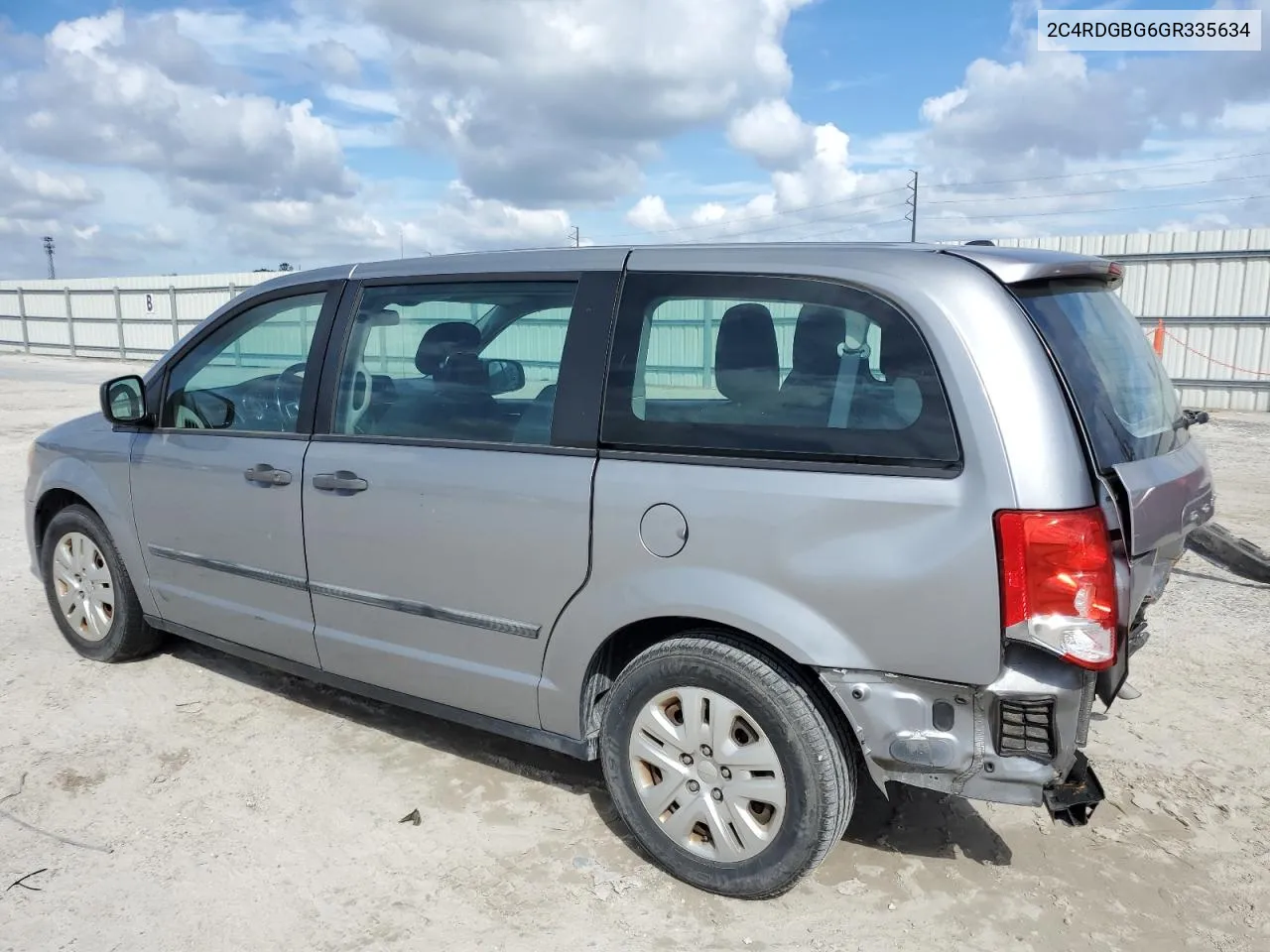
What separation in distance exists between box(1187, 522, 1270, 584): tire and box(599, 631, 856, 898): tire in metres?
3.04

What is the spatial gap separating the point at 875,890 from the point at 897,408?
1.42 meters

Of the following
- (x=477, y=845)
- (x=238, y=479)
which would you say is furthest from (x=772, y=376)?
(x=238, y=479)

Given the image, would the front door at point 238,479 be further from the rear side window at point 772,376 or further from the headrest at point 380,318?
the rear side window at point 772,376

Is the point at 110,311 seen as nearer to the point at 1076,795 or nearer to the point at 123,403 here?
the point at 123,403

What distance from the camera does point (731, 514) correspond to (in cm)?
255

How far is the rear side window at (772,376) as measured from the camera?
2.42 metres

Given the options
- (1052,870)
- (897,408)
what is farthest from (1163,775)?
(897,408)

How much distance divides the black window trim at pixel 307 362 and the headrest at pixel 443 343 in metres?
0.43

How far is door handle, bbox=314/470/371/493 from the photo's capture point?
3.29 metres

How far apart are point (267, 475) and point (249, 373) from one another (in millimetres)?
627

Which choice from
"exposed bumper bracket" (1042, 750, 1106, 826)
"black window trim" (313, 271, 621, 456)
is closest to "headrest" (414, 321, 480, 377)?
"black window trim" (313, 271, 621, 456)

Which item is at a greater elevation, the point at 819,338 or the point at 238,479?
the point at 819,338

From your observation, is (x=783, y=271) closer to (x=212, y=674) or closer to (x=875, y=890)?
(x=875, y=890)

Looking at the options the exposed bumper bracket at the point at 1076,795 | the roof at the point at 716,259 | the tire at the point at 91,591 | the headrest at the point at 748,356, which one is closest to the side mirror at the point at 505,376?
the roof at the point at 716,259
